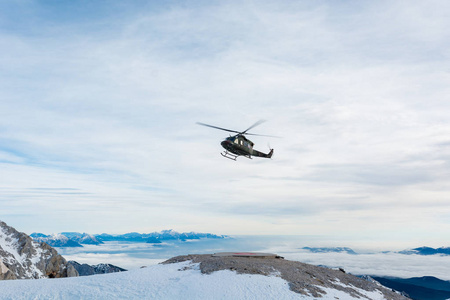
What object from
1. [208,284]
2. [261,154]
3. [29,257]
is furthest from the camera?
[29,257]

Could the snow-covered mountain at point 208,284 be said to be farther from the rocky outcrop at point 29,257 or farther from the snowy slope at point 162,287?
the rocky outcrop at point 29,257

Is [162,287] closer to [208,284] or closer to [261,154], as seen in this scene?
[208,284]

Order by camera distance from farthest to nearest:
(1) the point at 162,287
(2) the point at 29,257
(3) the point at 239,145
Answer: (2) the point at 29,257
(3) the point at 239,145
(1) the point at 162,287

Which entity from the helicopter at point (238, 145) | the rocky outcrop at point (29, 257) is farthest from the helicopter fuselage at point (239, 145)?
the rocky outcrop at point (29, 257)

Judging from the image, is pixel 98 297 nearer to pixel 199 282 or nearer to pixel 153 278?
pixel 153 278

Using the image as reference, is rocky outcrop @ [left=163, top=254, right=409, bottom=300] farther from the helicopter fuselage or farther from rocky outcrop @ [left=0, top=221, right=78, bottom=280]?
rocky outcrop @ [left=0, top=221, right=78, bottom=280]

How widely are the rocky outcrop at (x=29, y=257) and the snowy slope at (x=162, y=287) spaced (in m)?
118

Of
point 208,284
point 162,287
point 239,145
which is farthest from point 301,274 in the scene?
point 239,145

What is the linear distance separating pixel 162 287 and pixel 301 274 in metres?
16.9

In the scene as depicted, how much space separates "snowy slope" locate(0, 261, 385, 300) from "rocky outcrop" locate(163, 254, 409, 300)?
106cm

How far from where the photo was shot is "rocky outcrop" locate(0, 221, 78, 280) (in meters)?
137

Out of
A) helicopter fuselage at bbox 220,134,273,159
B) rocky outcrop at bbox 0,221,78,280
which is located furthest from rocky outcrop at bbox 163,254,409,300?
rocky outcrop at bbox 0,221,78,280

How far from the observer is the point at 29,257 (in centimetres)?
14375

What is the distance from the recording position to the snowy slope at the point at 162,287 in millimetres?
32906
